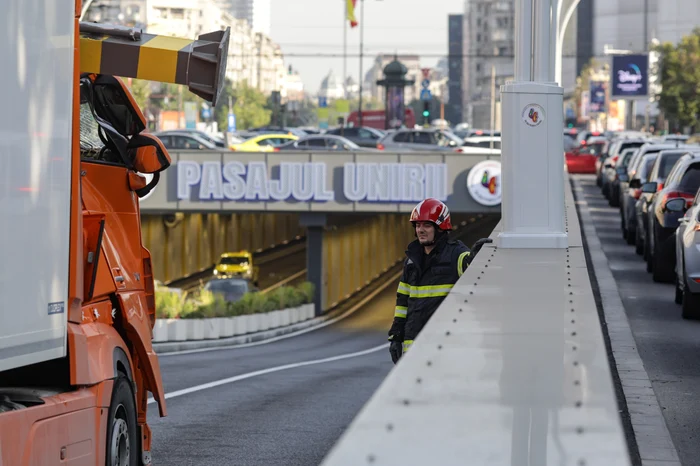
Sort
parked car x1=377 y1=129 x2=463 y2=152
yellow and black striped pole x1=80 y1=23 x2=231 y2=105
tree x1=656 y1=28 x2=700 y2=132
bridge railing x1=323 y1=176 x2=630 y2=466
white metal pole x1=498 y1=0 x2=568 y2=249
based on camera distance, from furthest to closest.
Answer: tree x1=656 y1=28 x2=700 y2=132 → parked car x1=377 y1=129 x2=463 y2=152 → white metal pole x1=498 y1=0 x2=568 y2=249 → yellow and black striped pole x1=80 y1=23 x2=231 y2=105 → bridge railing x1=323 y1=176 x2=630 y2=466

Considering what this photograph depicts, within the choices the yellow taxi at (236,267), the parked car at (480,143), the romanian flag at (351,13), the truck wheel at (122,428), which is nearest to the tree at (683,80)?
the romanian flag at (351,13)

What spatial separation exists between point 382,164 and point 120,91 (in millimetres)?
45409

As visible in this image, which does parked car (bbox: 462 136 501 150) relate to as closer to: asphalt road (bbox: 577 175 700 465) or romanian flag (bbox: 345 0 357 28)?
romanian flag (bbox: 345 0 357 28)

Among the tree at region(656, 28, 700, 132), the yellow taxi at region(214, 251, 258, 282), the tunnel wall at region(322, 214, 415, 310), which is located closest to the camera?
the tunnel wall at region(322, 214, 415, 310)

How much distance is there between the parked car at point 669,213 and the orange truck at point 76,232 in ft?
36.0

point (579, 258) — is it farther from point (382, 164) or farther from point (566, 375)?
point (382, 164)

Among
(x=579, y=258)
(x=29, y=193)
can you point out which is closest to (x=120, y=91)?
(x=29, y=193)

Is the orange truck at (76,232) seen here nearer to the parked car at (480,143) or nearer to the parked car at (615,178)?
the parked car at (615,178)

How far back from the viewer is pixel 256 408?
16828 mm

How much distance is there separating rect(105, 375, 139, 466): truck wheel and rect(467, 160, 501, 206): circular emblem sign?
4549 cm

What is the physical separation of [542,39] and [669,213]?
688 cm

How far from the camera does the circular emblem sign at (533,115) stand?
41.5 ft

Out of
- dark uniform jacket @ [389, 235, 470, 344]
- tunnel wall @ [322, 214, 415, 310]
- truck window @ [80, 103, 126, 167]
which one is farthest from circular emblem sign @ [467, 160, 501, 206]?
truck window @ [80, 103, 126, 167]

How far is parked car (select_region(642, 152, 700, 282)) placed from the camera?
1889 centimetres
